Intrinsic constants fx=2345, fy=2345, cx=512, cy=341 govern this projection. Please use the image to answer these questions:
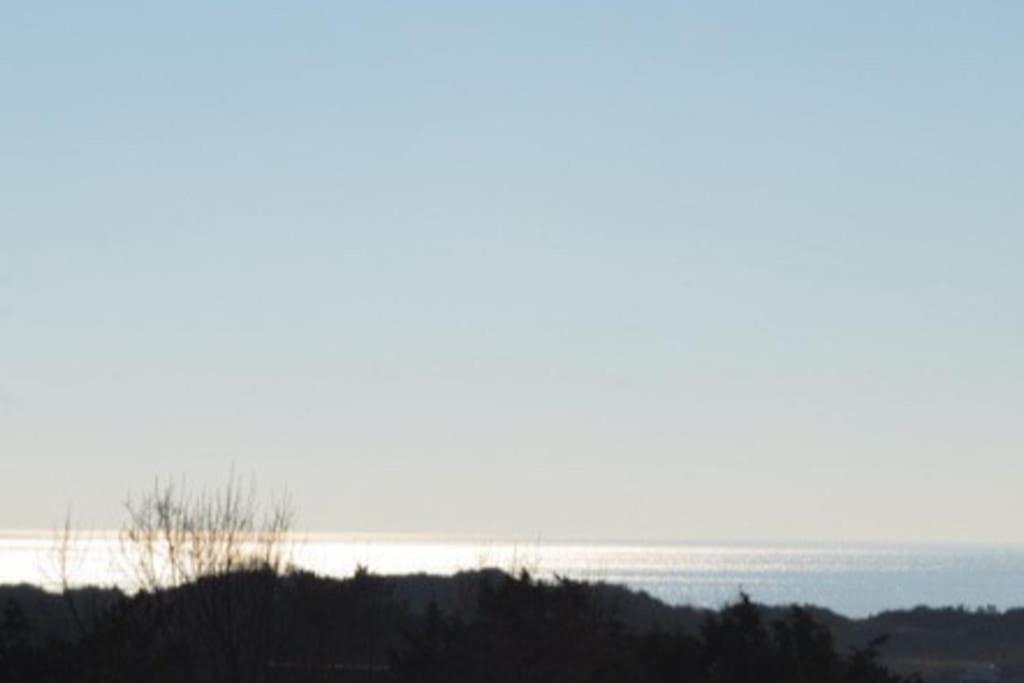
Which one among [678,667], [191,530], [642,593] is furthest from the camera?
[642,593]

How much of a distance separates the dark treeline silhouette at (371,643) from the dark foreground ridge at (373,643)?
2 cm

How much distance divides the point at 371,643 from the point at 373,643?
0.41m

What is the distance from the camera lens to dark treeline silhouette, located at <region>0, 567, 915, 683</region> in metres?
27.7

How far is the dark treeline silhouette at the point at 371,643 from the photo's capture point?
27.7m

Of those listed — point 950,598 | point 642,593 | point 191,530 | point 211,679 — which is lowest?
point 211,679

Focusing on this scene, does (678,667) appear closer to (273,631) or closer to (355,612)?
(355,612)

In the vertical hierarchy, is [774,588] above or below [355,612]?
above

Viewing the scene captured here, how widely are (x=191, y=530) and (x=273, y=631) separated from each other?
2.59 metres

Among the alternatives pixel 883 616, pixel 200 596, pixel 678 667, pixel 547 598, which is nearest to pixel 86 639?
pixel 200 596

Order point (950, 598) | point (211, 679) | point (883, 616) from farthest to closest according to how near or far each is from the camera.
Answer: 1. point (950, 598)
2. point (883, 616)
3. point (211, 679)

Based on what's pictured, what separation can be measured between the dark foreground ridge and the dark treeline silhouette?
0.02 meters

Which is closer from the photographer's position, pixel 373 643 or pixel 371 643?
pixel 371 643

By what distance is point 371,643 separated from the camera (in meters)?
29.0

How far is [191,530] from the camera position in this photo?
98.8ft
